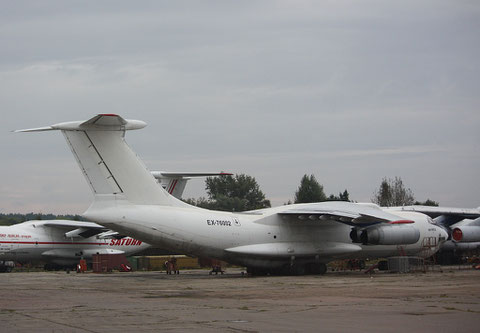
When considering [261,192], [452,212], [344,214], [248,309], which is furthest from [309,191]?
[248,309]

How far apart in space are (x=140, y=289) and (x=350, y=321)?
349 inches

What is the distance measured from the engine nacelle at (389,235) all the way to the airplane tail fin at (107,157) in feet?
27.9

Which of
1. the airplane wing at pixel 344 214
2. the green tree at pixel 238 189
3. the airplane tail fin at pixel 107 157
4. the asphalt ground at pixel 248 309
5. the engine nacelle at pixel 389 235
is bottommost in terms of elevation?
the asphalt ground at pixel 248 309

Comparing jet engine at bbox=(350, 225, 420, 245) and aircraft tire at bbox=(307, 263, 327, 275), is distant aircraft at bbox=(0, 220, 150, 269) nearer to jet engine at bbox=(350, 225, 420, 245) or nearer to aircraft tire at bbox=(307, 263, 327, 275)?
aircraft tire at bbox=(307, 263, 327, 275)

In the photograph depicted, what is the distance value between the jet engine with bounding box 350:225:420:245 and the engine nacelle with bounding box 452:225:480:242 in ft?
17.0

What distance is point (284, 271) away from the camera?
25.4 m

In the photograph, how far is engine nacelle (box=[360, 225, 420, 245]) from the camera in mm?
24484

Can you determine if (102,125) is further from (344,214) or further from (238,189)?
(238,189)

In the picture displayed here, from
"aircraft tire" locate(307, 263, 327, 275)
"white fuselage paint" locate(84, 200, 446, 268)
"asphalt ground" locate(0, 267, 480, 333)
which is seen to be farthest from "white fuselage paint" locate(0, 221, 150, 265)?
"asphalt ground" locate(0, 267, 480, 333)

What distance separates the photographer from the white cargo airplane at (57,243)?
114 ft

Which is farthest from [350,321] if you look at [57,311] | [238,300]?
[57,311]

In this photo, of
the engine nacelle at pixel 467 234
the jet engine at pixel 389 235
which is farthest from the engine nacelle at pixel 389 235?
the engine nacelle at pixel 467 234

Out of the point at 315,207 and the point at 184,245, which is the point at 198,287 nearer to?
the point at 184,245

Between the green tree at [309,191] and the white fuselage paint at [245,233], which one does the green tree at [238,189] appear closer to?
the green tree at [309,191]
